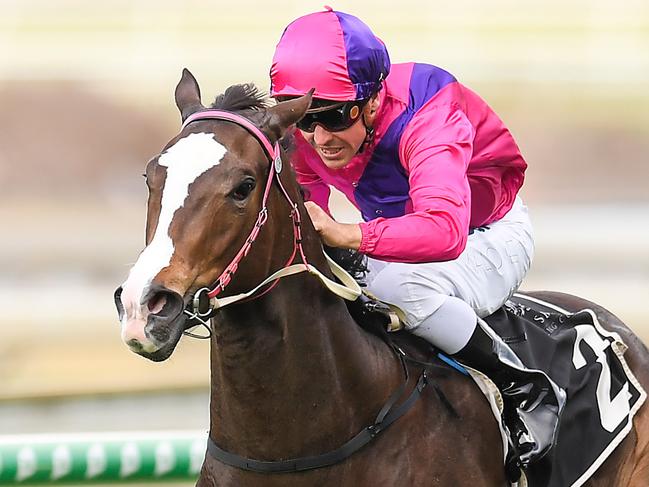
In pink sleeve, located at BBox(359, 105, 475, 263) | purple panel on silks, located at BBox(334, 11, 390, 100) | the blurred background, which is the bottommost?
the blurred background

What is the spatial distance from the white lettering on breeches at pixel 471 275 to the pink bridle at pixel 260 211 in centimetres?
40

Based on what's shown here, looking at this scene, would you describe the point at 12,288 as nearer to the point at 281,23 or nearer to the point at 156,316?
the point at 281,23

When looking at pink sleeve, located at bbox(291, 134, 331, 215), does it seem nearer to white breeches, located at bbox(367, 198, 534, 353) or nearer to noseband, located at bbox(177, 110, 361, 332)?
white breeches, located at bbox(367, 198, 534, 353)

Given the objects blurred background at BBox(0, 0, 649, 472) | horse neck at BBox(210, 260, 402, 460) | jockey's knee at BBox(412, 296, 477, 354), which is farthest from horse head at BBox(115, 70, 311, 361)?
blurred background at BBox(0, 0, 649, 472)

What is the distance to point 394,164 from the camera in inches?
117

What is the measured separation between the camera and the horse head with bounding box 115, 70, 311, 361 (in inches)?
85.4

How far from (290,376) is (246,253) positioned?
34 centimetres

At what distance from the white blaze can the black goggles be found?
438mm

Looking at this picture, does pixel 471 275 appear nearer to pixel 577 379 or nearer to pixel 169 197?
pixel 577 379

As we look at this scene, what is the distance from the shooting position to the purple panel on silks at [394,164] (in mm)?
2916

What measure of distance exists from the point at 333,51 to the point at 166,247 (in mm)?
730

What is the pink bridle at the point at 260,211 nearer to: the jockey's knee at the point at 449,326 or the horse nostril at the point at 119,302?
the horse nostril at the point at 119,302

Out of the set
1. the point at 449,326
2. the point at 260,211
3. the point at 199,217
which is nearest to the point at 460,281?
the point at 449,326

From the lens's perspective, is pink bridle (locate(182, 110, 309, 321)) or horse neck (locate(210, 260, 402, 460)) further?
horse neck (locate(210, 260, 402, 460))
